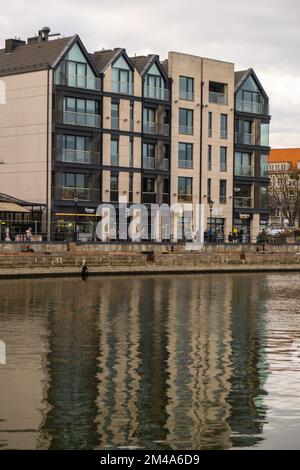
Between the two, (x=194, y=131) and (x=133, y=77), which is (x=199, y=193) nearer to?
(x=194, y=131)

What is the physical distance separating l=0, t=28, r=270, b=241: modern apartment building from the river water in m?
36.0

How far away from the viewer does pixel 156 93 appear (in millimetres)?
88625

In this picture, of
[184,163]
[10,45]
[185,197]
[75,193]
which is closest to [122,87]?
[10,45]

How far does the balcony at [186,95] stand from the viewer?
299 feet

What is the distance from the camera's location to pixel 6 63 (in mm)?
83688

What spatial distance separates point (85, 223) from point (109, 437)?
64025mm

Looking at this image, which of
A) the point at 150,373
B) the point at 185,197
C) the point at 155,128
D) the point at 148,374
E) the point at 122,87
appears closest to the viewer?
the point at 148,374

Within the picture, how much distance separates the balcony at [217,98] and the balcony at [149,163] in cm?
950

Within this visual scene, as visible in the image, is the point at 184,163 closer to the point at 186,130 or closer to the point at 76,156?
the point at 186,130

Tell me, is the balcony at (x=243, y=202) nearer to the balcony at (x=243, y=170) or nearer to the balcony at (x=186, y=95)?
the balcony at (x=243, y=170)

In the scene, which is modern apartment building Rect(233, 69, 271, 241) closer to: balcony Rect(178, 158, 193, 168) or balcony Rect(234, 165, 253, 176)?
balcony Rect(234, 165, 253, 176)

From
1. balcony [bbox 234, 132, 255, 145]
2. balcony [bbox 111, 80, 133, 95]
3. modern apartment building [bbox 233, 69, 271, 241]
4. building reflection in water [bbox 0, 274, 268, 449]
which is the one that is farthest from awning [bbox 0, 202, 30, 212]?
balcony [bbox 234, 132, 255, 145]

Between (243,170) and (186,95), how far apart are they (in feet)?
34.2
